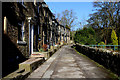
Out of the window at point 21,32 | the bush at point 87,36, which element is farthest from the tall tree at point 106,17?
the window at point 21,32

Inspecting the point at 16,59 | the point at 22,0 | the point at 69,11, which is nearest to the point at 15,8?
the point at 22,0

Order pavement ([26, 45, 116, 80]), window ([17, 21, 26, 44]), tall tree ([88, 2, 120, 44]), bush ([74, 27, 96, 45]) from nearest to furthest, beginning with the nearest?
pavement ([26, 45, 116, 80]) < window ([17, 21, 26, 44]) < bush ([74, 27, 96, 45]) < tall tree ([88, 2, 120, 44])

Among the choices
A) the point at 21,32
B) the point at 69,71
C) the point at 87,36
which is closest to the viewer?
the point at 69,71

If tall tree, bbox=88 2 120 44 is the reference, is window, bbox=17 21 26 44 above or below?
below

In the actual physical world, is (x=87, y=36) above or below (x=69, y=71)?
above

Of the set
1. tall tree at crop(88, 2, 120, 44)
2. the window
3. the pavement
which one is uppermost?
tall tree at crop(88, 2, 120, 44)

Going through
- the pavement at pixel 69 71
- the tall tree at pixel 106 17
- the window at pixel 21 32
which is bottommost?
the pavement at pixel 69 71

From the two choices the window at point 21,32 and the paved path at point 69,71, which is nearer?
the paved path at point 69,71

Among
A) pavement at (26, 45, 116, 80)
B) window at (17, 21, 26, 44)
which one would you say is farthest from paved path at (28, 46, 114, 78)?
window at (17, 21, 26, 44)

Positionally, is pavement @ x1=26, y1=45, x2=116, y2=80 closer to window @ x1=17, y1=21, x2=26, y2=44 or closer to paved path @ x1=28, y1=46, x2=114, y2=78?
paved path @ x1=28, y1=46, x2=114, y2=78

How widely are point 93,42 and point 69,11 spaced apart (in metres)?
→ 32.5

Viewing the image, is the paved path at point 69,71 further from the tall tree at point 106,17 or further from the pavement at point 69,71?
the tall tree at point 106,17

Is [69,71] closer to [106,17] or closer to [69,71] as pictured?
[69,71]

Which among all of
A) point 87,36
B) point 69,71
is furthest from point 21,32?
point 87,36
